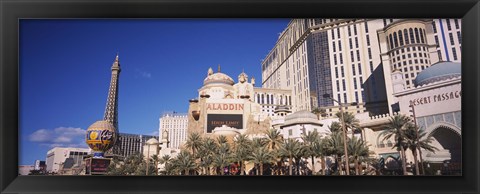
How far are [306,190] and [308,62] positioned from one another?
45.2 meters

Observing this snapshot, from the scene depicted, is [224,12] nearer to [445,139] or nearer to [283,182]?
[283,182]

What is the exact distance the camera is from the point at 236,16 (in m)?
5.87

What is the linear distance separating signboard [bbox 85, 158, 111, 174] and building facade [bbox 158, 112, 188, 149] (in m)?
28.9

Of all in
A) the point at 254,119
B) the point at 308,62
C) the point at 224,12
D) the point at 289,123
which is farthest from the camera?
the point at 308,62

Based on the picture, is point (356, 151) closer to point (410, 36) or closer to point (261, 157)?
point (261, 157)

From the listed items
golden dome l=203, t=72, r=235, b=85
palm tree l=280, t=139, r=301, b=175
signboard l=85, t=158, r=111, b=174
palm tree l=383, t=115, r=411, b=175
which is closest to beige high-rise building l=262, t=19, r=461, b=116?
golden dome l=203, t=72, r=235, b=85

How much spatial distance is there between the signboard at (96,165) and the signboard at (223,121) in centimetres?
1091

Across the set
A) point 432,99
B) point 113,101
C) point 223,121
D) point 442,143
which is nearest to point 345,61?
point 223,121

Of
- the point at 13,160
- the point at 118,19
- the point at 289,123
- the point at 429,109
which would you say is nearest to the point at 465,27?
the point at 118,19

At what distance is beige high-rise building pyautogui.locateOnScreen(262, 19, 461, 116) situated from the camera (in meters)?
39.1

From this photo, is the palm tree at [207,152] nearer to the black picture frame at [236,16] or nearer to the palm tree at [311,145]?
the palm tree at [311,145]

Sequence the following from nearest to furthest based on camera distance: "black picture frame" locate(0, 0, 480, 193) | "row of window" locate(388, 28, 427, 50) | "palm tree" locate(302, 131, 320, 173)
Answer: "black picture frame" locate(0, 0, 480, 193) < "palm tree" locate(302, 131, 320, 173) < "row of window" locate(388, 28, 427, 50)

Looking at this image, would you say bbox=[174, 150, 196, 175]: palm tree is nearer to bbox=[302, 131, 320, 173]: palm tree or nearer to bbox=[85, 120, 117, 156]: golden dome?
bbox=[302, 131, 320, 173]: palm tree

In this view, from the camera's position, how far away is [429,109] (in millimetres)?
20484
